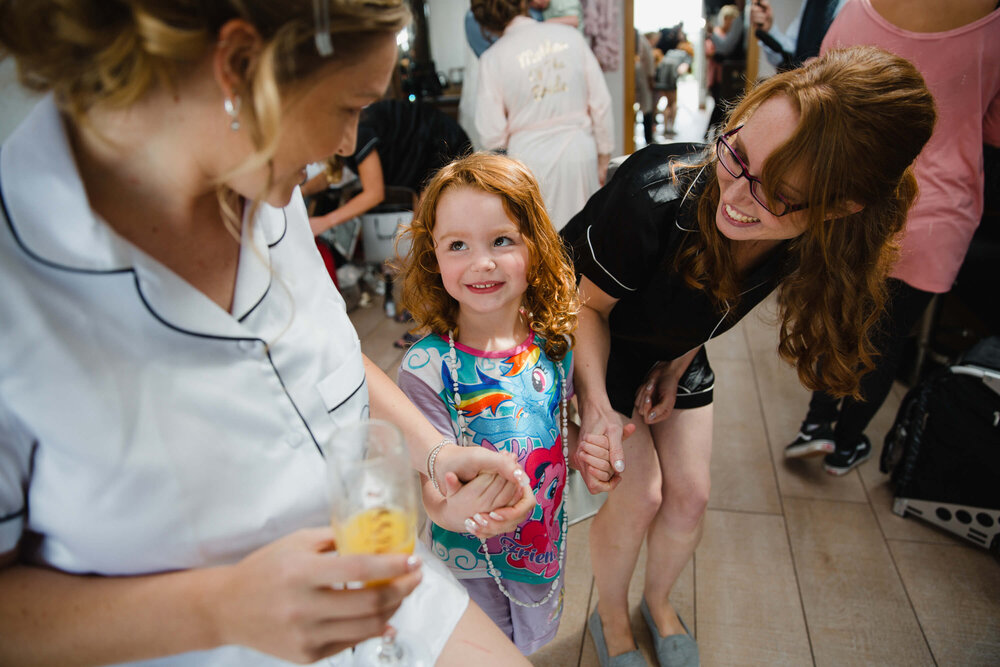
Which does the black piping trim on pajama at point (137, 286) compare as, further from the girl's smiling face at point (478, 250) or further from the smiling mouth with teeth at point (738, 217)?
the smiling mouth with teeth at point (738, 217)

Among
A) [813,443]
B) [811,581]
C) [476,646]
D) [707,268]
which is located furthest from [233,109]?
[813,443]

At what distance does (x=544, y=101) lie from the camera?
8.58ft

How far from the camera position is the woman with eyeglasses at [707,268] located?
1.00 m

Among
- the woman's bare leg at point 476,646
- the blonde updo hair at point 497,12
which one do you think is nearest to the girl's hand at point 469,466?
the woman's bare leg at point 476,646

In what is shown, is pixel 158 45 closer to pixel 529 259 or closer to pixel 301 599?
pixel 301 599

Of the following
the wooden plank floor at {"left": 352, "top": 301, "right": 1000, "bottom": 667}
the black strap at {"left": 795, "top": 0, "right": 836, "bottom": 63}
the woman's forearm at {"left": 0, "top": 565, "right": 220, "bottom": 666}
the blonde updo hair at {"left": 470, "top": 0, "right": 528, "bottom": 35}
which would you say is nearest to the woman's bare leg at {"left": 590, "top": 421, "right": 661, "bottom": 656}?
the wooden plank floor at {"left": 352, "top": 301, "right": 1000, "bottom": 667}

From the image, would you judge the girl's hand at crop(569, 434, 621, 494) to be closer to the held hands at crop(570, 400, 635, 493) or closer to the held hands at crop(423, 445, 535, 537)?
the held hands at crop(570, 400, 635, 493)

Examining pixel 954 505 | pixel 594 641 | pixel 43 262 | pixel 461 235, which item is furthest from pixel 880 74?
pixel 954 505

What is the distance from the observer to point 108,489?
1.91 feet

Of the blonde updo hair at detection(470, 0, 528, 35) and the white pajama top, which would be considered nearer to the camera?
the white pajama top

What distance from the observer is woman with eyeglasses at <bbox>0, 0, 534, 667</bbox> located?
53 centimetres

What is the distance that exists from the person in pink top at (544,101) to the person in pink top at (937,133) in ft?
3.41

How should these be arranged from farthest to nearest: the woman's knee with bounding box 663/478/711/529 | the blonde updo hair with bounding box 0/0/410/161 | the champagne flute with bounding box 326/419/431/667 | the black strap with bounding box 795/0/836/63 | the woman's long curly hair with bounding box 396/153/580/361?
1. the black strap with bounding box 795/0/836/63
2. the woman's knee with bounding box 663/478/711/529
3. the woman's long curly hair with bounding box 396/153/580/361
4. the champagne flute with bounding box 326/419/431/667
5. the blonde updo hair with bounding box 0/0/410/161

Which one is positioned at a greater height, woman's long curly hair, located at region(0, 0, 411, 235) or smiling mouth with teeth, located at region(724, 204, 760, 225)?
woman's long curly hair, located at region(0, 0, 411, 235)
